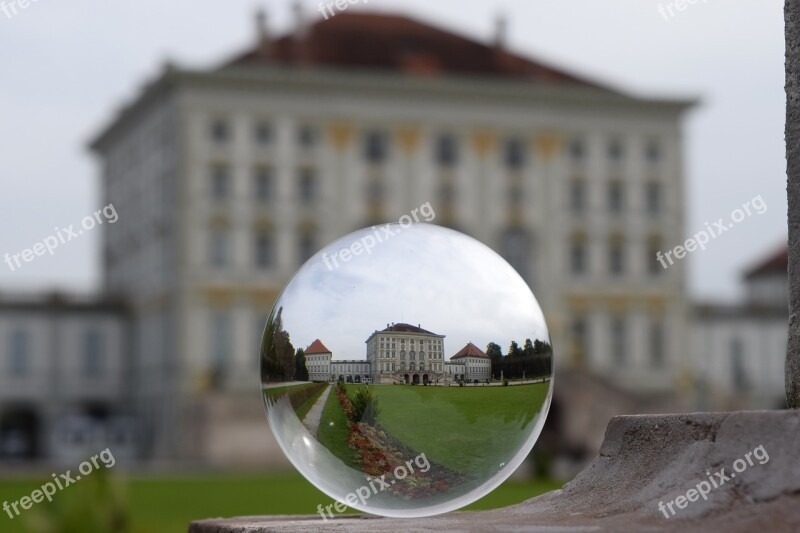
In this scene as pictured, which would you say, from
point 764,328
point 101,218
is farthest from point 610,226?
point 101,218

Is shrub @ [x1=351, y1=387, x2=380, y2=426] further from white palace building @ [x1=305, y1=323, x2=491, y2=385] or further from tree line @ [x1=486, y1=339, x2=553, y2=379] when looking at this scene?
tree line @ [x1=486, y1=339, x2=553, y2=379]

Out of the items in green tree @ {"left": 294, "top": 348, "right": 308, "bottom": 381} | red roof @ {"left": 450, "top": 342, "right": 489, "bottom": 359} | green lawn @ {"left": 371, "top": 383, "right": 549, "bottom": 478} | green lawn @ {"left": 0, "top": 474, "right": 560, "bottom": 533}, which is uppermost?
red roof @ {"left": 450, "top": 342, "right": 489, "bottom": 359}

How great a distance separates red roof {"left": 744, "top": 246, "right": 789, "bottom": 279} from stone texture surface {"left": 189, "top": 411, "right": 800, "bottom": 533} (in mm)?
66296

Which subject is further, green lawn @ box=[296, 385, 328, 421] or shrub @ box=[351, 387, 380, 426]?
green lawn @ box=[296, 385, 328, 421]

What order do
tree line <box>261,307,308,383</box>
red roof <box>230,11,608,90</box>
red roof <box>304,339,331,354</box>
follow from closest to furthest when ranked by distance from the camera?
red roof <box>304,339,331,354</box> < tree line <box>261,307,308,383</box> < red roof <box>230,11,608,90</box>

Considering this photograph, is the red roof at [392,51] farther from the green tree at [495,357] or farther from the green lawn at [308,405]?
the green tree at [495,357]

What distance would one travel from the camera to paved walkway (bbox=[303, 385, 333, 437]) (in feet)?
17.8

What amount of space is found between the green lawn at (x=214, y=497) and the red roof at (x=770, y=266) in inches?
1523

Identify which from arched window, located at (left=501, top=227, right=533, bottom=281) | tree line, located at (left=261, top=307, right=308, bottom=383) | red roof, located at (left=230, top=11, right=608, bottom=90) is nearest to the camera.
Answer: tree line, located at (left=261, top=307, right=308, bottom=383)

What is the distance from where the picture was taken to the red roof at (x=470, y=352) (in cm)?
534

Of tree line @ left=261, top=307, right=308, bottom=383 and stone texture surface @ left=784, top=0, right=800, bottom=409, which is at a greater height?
stone texture surface @ left=784, top=0, right=800, bottom=409

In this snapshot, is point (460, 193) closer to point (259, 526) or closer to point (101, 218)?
point (101, 218)

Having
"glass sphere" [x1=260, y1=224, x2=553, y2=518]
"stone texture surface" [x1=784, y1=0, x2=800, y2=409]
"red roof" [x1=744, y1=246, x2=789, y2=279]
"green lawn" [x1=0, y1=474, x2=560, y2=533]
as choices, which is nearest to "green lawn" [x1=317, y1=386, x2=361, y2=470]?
"glass sphere" [x1=260, y1=224, x2=553, y2=518]

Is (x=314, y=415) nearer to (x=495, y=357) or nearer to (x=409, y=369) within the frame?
(x=409, y=369)
